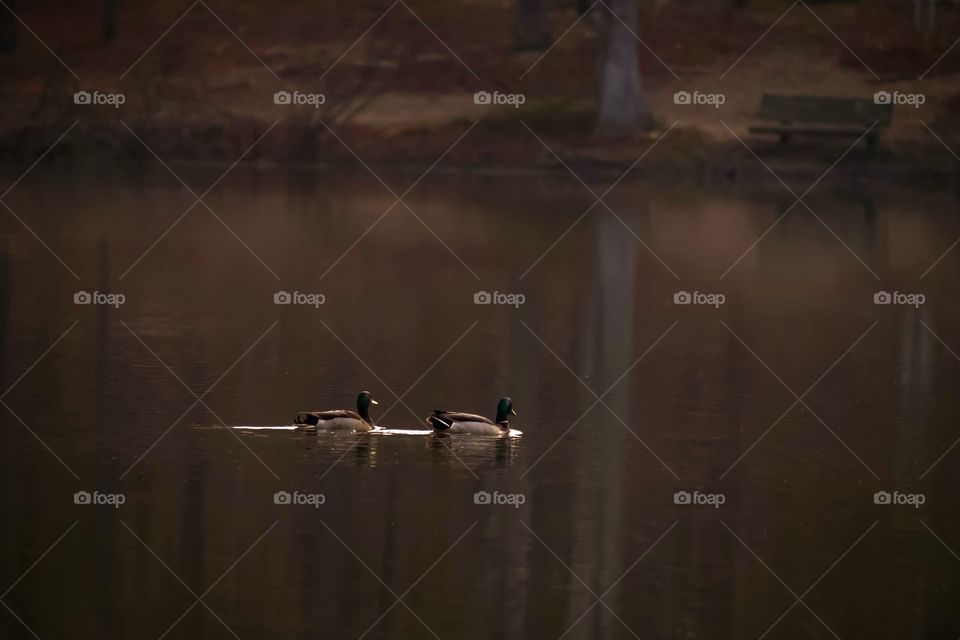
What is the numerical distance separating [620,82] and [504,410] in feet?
97.2

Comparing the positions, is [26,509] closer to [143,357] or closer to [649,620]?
[649,620]

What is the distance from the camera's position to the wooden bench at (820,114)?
143ft

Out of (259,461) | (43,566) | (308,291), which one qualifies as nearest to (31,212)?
(308,291)

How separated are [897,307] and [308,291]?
667 cm
